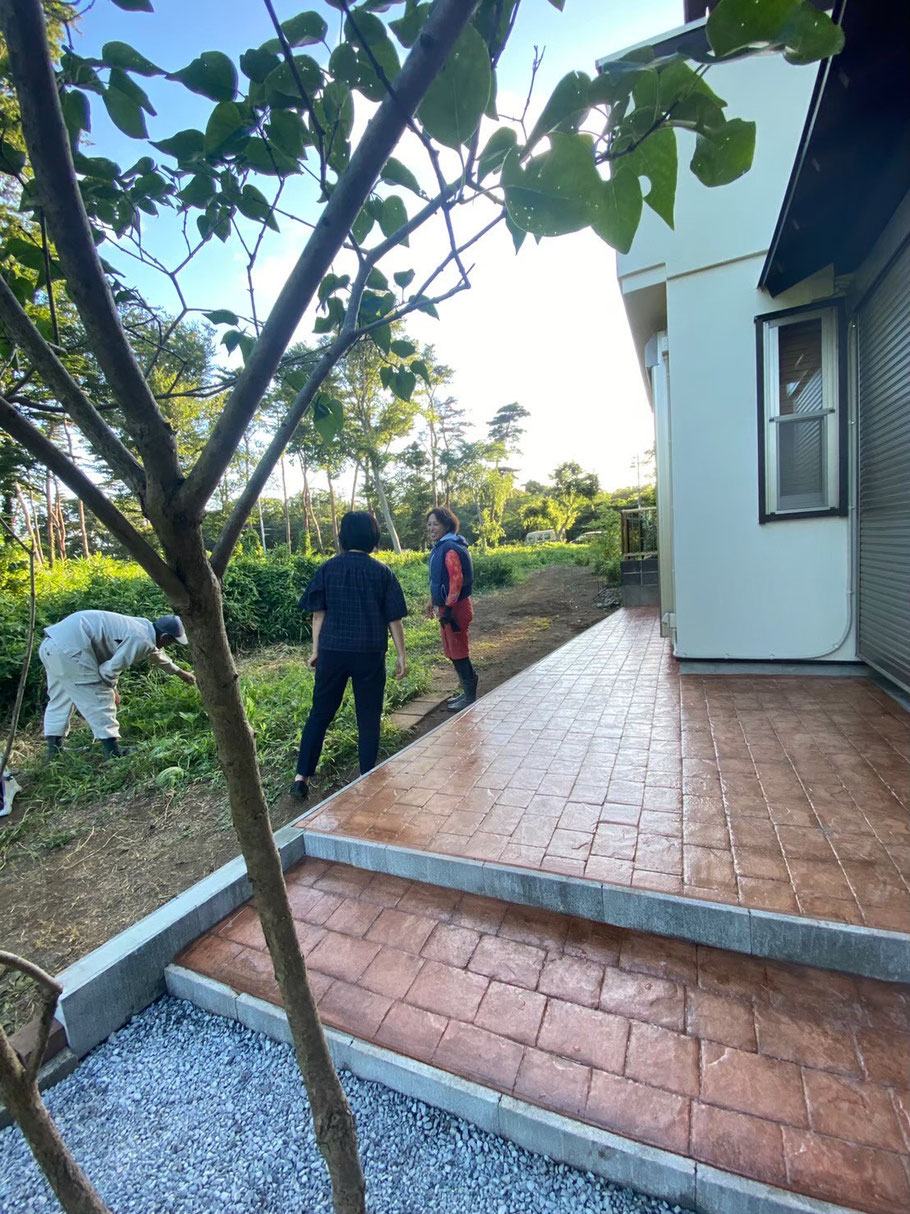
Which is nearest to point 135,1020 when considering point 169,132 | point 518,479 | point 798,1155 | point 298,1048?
point 298,1048

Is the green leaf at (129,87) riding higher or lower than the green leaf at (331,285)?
higher

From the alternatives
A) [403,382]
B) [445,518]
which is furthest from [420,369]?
[445,518]

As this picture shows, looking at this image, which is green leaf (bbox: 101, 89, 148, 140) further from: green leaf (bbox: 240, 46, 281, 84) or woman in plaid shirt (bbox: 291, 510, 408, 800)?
woman in plaid shirt (bbox: 291, 510, 408, 800)

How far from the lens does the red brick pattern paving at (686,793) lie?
1932 millimetres

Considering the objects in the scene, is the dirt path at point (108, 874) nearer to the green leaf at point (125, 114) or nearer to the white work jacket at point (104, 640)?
the white work jacket at point (104, 640)

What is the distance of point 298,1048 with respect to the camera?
101 cm

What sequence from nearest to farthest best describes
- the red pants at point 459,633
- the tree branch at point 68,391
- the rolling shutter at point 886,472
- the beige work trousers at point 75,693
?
the tree branch at point 68,391
the rolling shutter at point 886,472
the beige work trousers at point 75,693
the red pants at point 459,633

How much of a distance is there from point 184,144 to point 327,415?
437 millimetres

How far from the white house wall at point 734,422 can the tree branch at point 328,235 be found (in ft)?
13.7

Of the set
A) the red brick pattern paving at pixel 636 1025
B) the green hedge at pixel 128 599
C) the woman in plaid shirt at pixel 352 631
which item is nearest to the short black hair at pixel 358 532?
the woman in plaid shirt at pixel 352 631

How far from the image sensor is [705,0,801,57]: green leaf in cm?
51

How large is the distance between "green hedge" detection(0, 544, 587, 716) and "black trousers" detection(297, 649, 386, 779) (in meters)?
3.81

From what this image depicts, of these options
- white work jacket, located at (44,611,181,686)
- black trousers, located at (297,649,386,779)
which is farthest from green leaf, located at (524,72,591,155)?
white work jacket, located at (44,611,181,686)

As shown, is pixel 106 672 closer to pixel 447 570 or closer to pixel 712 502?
pixel 447 570
